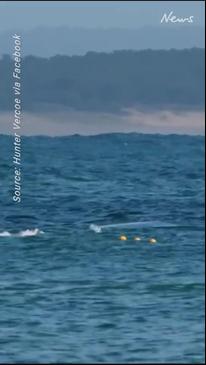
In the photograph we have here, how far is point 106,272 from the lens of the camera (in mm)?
20406

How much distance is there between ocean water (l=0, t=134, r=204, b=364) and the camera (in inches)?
618

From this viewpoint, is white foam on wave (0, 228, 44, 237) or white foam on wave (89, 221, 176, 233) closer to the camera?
white foam on wave (89, 221, 176, 233)

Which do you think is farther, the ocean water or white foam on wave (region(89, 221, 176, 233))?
white foam on wave (region(89, 221, 176, 233))

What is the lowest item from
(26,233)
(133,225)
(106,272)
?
(106,272)

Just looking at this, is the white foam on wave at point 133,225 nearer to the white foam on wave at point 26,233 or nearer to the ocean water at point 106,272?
the ocean water at point 106,272

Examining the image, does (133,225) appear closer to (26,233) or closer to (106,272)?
(26,233)

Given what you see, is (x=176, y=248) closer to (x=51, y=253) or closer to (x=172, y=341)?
(x=51, y=253)

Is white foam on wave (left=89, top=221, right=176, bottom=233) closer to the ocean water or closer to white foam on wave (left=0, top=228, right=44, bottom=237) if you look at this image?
the ocean water

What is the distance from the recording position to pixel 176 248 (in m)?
22.0

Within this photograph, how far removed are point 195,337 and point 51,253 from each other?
29.9 ft

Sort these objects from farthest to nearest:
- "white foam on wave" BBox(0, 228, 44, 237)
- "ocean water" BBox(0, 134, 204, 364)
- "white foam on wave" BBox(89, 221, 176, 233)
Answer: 1. "white foam on wave" BBox(0, 228, 44, 237)
2. "white foam on wave" BBox(89, 221, 176, 233)
3. "ocean water" BBox(0, 134, 204, 364)

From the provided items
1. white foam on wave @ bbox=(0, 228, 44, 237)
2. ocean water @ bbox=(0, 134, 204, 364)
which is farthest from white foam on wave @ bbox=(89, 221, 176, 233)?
white foam on wave @ bbox=(0, 228, 44, 237)

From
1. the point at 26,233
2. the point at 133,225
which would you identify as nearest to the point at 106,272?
the point at 133,225

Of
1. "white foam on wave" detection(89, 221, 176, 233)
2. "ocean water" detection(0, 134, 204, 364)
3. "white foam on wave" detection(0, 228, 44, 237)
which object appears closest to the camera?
"ocean water" detection(0, 134, 204, 364)
